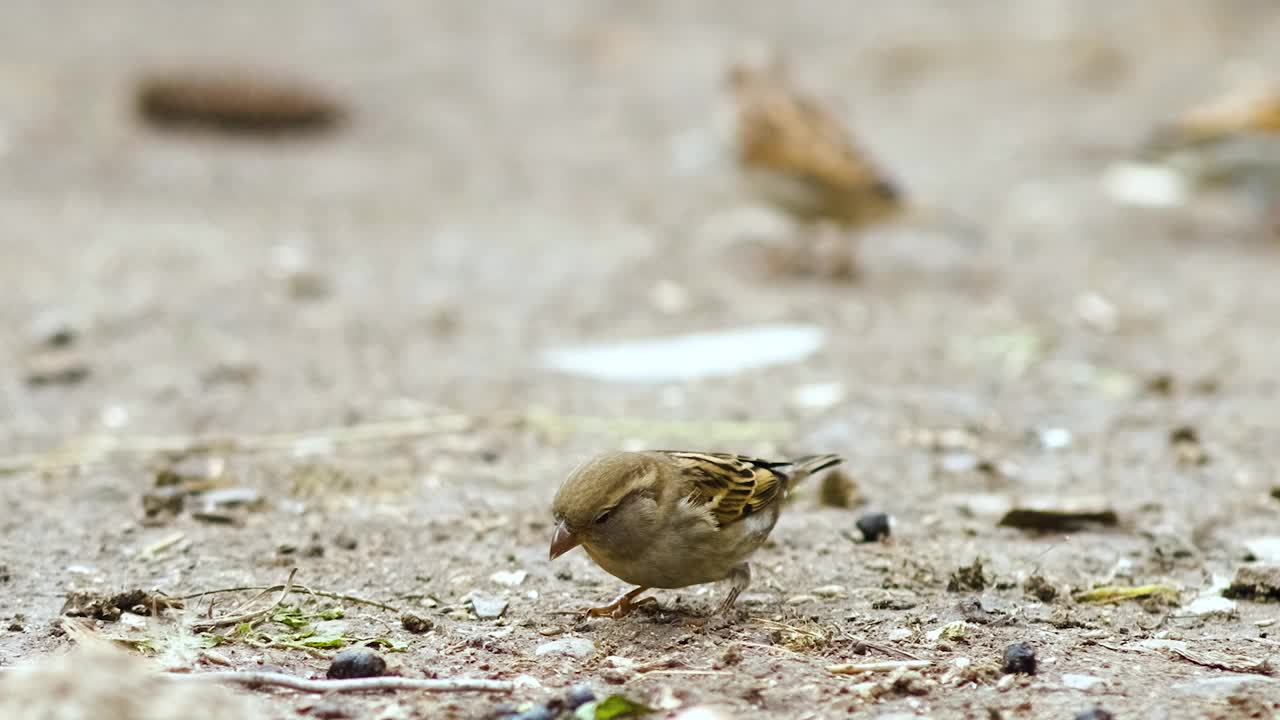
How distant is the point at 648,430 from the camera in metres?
5.93

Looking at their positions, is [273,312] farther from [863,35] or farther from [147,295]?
[863,35]

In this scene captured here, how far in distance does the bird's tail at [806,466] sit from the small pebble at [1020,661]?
102 cm

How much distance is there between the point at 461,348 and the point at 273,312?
1051 millimetres

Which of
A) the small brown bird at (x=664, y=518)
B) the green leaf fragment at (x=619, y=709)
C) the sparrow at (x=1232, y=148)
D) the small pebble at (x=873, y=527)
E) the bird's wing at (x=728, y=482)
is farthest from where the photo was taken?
the sparrow at (x=1232, y=148)

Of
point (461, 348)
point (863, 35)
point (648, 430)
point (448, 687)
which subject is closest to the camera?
point (448, 687)

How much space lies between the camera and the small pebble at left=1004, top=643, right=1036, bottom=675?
333 centimetres

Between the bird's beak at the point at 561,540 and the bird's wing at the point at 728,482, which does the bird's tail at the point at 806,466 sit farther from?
the bird's beak at the point at 561,540

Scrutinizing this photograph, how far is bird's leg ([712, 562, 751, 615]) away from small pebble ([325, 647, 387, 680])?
988 millimetres

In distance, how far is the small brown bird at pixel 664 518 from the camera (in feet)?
11.9

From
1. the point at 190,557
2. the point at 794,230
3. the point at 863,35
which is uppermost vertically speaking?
the point at 863,35

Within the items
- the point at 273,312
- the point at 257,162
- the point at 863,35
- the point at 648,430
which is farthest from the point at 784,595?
the point at 863,35

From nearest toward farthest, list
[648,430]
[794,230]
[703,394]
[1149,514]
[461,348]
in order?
1. [1149,514]
2. [648,430]
3. [703,394]
4. [461,348]
5. [794,230]

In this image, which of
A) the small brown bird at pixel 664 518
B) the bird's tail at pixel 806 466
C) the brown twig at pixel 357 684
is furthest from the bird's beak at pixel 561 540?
the bird's tail at pixel 806 466

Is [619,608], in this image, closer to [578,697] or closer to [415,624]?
[415,624]
